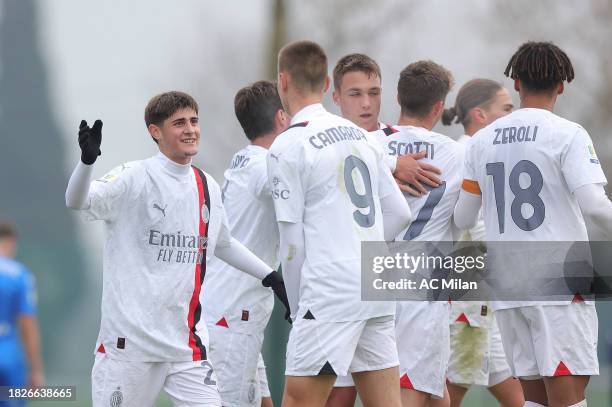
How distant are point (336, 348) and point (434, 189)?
69.3 inches

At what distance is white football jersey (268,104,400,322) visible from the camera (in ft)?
19.4

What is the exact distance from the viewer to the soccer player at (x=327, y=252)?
232 inches

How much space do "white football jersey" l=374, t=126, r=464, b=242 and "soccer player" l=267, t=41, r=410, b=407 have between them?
1.15 metres

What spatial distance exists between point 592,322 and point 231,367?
7.92 ft

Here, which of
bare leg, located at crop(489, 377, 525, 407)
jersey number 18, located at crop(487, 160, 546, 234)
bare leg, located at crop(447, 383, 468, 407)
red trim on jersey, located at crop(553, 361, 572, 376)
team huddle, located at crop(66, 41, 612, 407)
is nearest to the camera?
team huddle, located at crop(66, 41, 612, 407)

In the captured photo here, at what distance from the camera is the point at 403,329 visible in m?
7.22

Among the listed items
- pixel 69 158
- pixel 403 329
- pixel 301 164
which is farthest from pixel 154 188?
pixel 69 158

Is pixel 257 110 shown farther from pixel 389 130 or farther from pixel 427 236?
pixel 427 236

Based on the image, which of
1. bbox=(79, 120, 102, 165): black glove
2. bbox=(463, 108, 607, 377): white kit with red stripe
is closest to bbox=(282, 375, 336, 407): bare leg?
bbox=(463, 108, 607, 377): white kit with red stripe

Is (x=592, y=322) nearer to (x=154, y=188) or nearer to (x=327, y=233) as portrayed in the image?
(x=327, y=233)

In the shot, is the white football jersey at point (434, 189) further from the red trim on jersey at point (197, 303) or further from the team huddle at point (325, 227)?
the red trim on jersey at point (197, 303)

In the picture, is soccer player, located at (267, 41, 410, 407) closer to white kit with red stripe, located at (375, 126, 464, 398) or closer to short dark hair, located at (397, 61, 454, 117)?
white kit with red stripe, located at (375, 126, 464, 398)

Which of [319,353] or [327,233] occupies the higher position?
[327,233]

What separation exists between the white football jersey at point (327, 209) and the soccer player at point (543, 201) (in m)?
0.93
